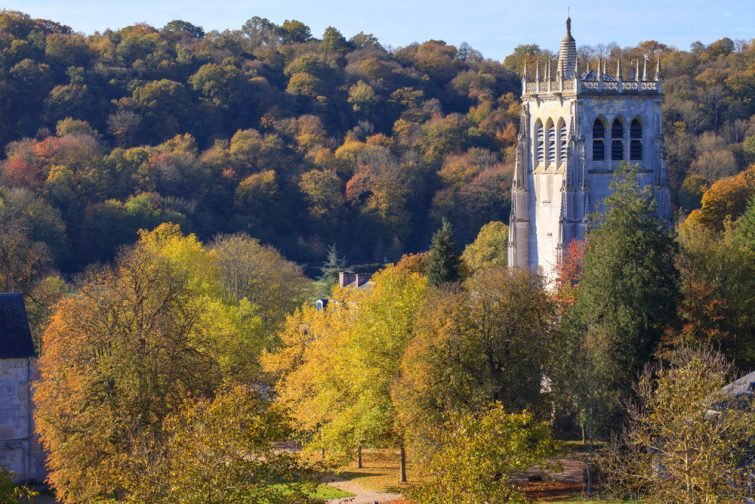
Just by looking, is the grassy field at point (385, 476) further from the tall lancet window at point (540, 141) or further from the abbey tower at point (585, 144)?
the tall lancet window at point (540, 141)

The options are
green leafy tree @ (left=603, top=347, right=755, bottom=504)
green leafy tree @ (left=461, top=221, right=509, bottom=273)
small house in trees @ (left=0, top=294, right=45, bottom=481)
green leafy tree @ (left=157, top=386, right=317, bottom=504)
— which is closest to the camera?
green leafy tree @ (left=157, top=386, right=317, bottom=504)

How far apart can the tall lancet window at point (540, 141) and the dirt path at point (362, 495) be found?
2207 cm

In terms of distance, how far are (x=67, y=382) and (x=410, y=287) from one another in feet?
44.9

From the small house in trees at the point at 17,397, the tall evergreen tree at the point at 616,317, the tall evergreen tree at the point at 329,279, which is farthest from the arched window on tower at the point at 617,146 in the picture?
the small house in trees at the point at 17,397

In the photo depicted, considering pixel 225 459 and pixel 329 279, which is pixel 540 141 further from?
pixel 225 459

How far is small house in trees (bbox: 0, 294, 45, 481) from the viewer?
1972 inches

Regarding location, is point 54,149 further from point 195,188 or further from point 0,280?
point 0,280

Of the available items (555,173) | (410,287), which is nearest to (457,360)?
(410,287)

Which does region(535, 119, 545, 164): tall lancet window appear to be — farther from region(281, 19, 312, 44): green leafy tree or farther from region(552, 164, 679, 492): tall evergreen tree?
region(281, 19, 312, 44): green leafy tree

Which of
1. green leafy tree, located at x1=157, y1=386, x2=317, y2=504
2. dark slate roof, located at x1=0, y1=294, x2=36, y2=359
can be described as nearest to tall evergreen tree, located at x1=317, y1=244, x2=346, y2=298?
dark slate roof, located at x1=0, y1=294, x2=36, y2=359

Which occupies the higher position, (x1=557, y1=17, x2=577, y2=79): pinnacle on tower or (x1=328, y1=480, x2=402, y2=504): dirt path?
(x1=557, y1=17, x2=577, y2=79): pinnacle on tower

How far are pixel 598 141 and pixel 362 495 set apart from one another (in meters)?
24.2

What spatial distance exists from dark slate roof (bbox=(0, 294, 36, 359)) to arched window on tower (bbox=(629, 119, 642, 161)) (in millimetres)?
28529

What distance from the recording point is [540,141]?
6519cm
